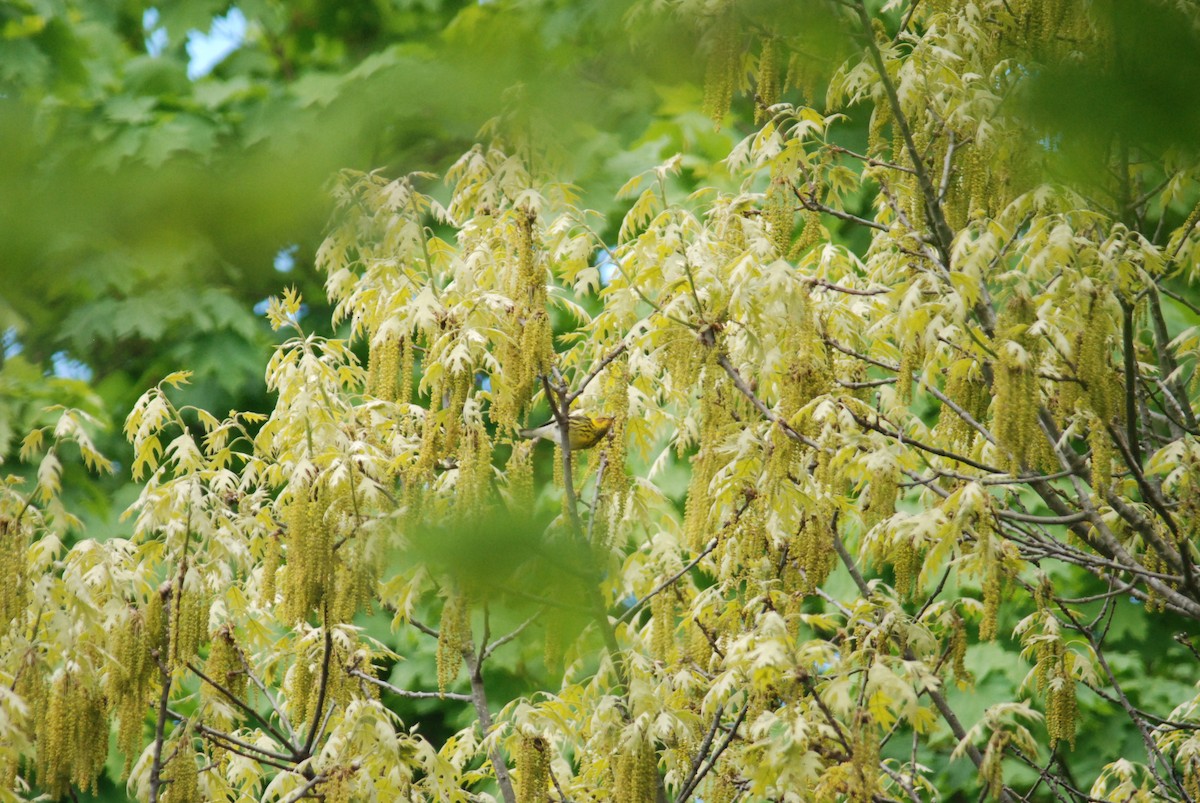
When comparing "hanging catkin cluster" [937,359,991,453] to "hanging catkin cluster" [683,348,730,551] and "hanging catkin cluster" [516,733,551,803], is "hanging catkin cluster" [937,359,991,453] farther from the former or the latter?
"hanging catkin cluster" [516,733,551,803]

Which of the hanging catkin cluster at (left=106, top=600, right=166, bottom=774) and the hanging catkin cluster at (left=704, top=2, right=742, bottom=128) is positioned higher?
the hanging catkin cluster at (left=704, top=2, right=742, bottom=128)

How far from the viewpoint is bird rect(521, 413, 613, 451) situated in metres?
4.23

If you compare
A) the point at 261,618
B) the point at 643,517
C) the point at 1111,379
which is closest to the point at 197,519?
the point at 261,618

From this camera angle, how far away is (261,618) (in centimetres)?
520

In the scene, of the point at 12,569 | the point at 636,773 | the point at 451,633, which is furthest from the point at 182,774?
the point at 636,773

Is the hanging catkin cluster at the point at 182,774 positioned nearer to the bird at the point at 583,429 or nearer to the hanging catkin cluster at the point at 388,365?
the hanging catkin cluster at the point at 388,365

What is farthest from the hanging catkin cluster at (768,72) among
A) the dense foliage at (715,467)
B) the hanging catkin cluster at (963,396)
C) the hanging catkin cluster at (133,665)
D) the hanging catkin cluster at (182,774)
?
the hanging catkin cluster at (182,774)

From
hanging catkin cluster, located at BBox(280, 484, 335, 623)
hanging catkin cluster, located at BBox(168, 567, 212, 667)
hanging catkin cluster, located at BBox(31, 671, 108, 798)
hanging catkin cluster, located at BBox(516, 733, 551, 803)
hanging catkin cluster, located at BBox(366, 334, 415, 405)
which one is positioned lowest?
hanging catkin cluster, located at BBox(516, 733, 551, 803)

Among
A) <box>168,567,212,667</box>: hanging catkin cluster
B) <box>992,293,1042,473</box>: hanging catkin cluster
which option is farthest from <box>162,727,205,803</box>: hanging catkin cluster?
<box>992,293,1042,473</box>: hanging catkin cluster

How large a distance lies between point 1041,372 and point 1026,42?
1.11 m

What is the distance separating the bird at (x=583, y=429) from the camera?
4.23 meters

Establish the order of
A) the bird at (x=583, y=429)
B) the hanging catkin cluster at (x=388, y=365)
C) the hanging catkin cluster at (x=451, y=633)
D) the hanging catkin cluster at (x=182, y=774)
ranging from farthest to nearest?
1. the bird at (x=583, y=429)
2. the hanging catkin cluster at (x=182, y=774)
3. the hanging catkin cluster at (x=388, y=365)
4. the hanging catkin cluster at (x=451, y=633)

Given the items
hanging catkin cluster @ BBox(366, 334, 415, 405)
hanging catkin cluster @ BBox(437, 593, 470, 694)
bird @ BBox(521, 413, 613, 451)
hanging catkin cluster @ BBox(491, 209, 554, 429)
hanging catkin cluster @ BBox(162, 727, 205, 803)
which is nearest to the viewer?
hanging catkin cluster @ BBox(437, 593, 470, 694)

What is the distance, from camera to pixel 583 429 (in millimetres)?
4270
